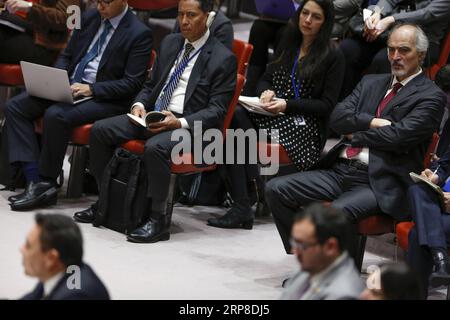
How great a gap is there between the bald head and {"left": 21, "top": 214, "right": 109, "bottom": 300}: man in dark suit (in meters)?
2.51

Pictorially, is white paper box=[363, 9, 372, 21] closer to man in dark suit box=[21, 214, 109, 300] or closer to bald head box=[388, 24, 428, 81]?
bald head box=[388, 24, 428, 81]

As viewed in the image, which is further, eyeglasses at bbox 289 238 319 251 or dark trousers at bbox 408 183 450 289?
dark trousers at bbox 408 183 450 289

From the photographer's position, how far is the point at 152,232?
589 centimetres

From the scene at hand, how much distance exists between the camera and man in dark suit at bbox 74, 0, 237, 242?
232 inches

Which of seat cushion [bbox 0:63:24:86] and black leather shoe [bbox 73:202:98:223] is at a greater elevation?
seat cushion [bbox 0:63:24:86]

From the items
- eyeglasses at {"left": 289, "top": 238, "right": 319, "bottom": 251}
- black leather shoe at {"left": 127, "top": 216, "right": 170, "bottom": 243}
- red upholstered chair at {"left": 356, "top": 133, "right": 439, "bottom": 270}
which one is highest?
eyeglasses at {"left": 289, "top": 238, "right": 319, "bottom": 251}

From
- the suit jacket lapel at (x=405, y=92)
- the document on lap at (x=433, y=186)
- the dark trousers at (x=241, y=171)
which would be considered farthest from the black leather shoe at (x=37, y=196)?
the document on lap at (x=433, y=186)

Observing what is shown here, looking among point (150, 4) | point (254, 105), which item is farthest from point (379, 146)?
point (150, 4)

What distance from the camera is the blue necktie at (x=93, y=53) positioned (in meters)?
6.54

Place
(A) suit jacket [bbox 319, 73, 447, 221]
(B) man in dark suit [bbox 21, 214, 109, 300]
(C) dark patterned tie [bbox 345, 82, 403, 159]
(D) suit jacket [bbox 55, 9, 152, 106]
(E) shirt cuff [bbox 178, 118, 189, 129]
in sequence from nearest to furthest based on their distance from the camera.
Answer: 1. (B) man in dark suit [bbox 21, 214, 109, 300]
2. (A) suit jacket [bbox 319, 73, 447, 221]
3. (C) dark patterned tie [bbox 345, 82, 403, 159]
4. (E) shirt cuff [bbox 178, 118, 189, 129]
5. (D) suit jacket [bbox 55, 9, 152, 106]

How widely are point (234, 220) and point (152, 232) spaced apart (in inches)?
26.8

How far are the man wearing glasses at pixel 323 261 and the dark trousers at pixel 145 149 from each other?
254cm

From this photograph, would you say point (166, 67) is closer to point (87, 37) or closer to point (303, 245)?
point (87, 37)

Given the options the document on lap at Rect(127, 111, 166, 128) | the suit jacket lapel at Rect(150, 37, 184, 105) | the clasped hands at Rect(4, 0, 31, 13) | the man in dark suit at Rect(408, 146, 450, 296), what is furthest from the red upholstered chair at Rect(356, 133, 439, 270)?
the clasped hands at Rect(4, 0, 31, 13)
